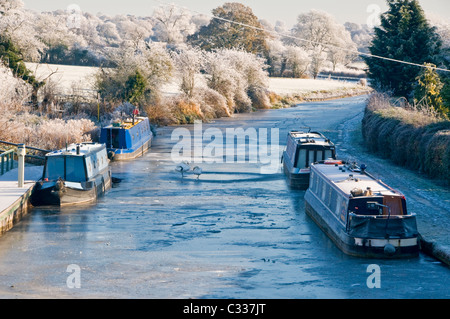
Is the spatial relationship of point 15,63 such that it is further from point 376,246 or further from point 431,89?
point 376,246

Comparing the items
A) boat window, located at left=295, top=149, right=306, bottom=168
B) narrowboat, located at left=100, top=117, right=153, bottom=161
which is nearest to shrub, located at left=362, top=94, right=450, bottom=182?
boat window, located at left=295, top=149, right=306, bottom=168

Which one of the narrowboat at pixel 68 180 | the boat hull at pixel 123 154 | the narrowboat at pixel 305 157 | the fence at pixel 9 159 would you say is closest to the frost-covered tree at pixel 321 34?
the boat hull at pixel 123 154

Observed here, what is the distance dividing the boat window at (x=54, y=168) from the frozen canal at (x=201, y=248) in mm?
1494

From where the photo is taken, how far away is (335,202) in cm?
1958

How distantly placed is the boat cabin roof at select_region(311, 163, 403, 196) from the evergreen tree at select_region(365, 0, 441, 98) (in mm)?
23719

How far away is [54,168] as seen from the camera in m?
24.4

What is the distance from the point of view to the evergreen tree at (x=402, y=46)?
145 feet

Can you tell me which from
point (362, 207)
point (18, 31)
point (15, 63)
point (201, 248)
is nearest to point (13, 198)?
point (201, 248)

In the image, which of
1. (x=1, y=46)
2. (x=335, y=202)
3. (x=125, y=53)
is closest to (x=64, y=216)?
(x=335, y=202)

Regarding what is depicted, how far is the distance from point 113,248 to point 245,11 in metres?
73.4

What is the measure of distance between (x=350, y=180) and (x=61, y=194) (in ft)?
33.4

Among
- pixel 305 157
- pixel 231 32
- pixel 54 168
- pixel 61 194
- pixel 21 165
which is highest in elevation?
pixel 231 32

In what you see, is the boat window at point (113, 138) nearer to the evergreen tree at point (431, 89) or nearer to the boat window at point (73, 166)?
the boat window at point (73, 166)
